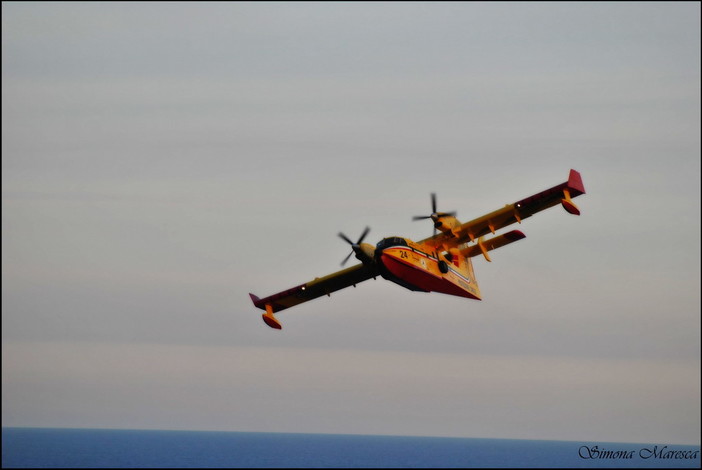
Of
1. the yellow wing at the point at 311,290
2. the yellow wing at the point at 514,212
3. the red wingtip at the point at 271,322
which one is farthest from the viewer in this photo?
the red wingtip at the point at 271,322

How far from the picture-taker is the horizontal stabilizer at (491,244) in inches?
1628

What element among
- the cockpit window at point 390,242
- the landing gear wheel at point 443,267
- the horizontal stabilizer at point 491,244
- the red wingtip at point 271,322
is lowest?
the red wingtip at point 271,322

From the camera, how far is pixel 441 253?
137 feet

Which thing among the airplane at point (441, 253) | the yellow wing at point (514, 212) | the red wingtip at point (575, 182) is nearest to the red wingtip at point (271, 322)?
the airplane at point (441, 253)

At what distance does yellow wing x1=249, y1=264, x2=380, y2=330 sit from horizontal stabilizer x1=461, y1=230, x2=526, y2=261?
5.02 metres

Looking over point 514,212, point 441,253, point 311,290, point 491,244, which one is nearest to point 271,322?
point 311,290

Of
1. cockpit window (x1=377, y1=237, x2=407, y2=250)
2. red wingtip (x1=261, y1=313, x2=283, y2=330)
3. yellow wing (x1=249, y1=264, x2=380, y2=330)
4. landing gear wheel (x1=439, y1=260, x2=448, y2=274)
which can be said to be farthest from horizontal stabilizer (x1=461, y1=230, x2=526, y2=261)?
red wingtip (x1=261, y1=313, x2=283, y2=330)

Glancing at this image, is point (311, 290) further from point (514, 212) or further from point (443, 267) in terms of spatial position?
point (514, 212)

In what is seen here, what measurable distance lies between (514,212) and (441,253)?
4.26 metres

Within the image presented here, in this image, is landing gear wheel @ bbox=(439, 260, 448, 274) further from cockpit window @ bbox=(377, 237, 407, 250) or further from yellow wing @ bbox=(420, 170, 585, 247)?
cockpit window @ bbox=(377, 237, 407, 250)

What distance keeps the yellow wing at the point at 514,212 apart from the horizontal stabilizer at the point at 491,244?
1.69 ft

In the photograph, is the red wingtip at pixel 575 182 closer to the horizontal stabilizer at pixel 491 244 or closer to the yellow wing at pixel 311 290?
the horizontal stabilizer at pixel 491 244

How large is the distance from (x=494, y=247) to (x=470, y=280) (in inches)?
84.6

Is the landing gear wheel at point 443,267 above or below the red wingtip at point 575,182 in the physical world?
Answer: below
